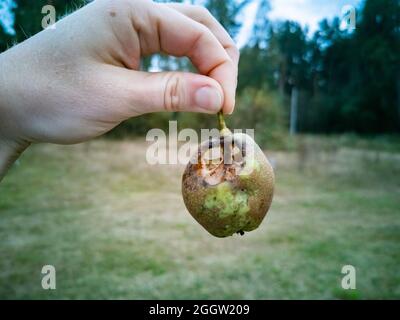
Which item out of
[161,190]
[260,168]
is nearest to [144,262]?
[161,190]

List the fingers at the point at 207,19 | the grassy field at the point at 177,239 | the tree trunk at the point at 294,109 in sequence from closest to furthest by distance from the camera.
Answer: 1. the fingers at the point at 207,19
2. the grassy field at the point at 177,239
3. the tree trunk at the point at 294,109

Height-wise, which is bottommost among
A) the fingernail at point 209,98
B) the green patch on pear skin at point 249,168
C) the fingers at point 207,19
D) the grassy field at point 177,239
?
the grassy field at point 177,239

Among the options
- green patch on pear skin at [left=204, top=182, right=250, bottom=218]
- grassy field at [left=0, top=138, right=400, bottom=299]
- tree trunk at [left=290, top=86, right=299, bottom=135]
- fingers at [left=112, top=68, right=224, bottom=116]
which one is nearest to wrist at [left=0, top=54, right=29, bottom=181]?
fingers at [left=112, top=68, right=224, bottom=116]

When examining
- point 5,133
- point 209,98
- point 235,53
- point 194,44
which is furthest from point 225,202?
point 5,133

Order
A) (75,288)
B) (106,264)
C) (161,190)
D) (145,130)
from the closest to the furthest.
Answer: (75,288) → (106,264) → (161,190) → (145,130)

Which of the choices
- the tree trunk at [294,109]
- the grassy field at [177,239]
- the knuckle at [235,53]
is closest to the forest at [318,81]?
the tree trunk at [294,109]

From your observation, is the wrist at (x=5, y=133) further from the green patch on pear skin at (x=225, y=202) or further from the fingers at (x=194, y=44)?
the green patch on pear skin at (x=225, y=202)
